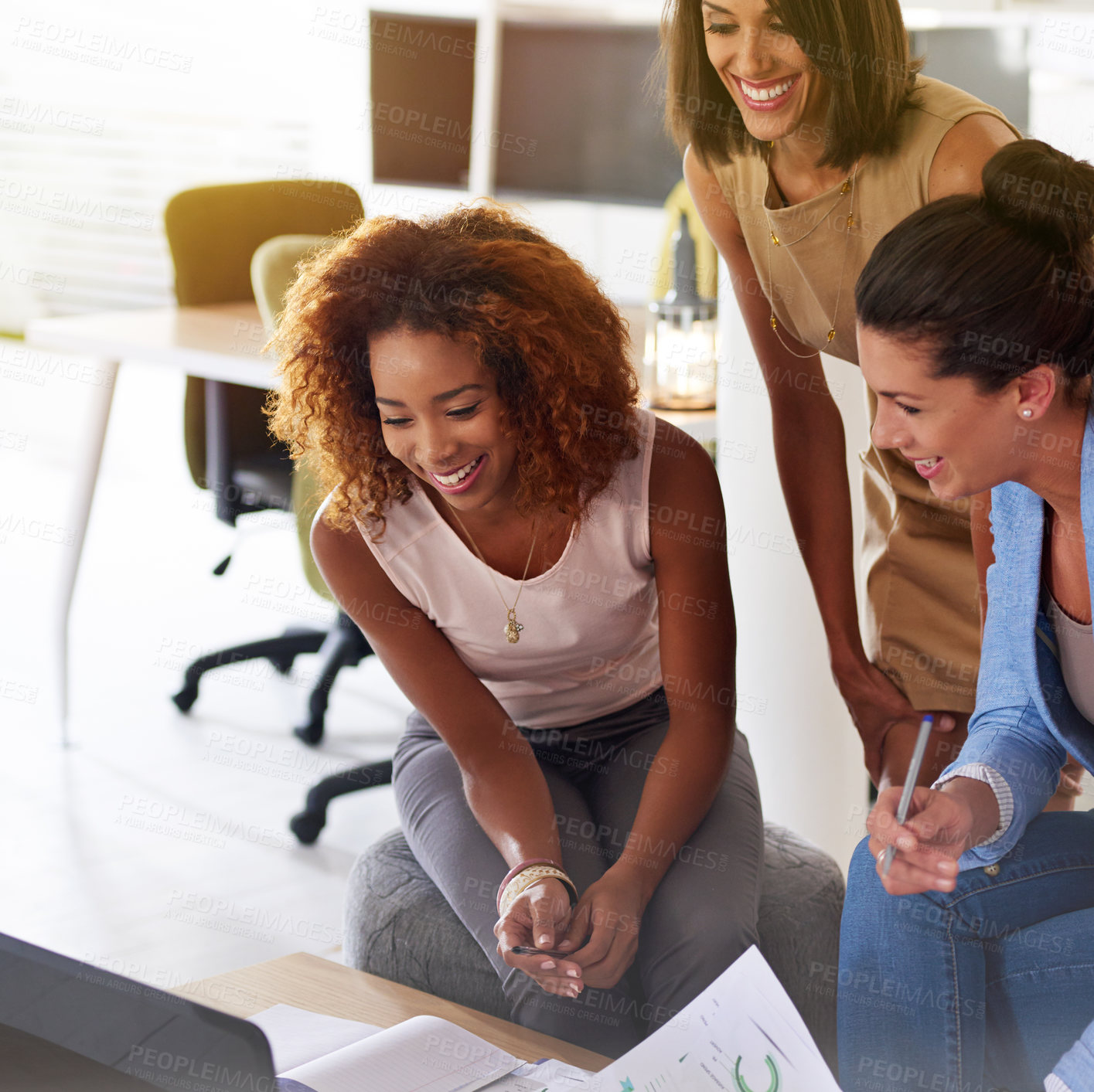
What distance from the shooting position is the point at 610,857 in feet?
4.52

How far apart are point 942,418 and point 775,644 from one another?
0.81 meters

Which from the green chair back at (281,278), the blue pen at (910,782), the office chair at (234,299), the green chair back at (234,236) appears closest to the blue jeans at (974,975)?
the blue pen at (910,782)

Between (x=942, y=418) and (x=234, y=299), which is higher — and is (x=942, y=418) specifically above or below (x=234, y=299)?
above

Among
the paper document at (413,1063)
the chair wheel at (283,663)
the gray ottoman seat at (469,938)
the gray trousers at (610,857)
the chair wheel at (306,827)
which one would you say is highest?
the paper document at (413,1063)

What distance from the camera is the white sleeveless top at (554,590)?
1409 mm

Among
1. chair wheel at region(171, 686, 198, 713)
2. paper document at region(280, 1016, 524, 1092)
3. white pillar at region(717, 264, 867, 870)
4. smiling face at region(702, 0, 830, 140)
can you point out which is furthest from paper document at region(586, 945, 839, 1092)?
chair wheel at region(171, 686, 198, 713)

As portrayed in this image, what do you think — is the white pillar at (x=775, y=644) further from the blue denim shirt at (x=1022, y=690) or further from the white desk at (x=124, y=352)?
the white desk at (x=124, y=352)

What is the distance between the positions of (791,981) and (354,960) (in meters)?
0.48

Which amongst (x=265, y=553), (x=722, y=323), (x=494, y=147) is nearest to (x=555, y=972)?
(x=722, y=323)

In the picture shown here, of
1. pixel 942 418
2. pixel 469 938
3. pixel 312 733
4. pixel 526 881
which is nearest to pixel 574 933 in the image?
pixel 526 881

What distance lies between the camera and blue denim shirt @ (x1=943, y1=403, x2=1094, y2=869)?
1.19 meters

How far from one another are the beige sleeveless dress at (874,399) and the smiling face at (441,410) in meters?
0.37

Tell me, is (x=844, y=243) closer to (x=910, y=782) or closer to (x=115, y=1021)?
(x=910, y=782)

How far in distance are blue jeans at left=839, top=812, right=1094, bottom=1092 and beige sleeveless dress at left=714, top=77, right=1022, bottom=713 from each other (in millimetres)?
400
